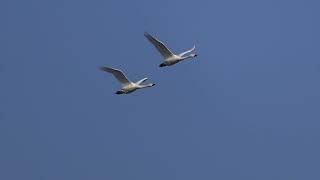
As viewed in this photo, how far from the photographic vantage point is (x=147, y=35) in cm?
13588

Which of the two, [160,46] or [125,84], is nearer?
[160,46]

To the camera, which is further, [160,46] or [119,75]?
[119,75]

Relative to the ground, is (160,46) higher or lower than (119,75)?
higher

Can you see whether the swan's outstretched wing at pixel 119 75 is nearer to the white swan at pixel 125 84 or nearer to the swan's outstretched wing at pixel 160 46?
the white swan at pixel 125 84

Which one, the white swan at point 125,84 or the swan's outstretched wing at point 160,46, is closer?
the swan's outstretched wing at point 160,46

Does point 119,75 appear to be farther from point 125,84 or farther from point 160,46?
point 160,46

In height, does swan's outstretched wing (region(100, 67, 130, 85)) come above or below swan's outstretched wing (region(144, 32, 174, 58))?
below

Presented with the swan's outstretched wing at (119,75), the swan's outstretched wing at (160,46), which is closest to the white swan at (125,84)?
the swan's outstretched wing at (119,75)

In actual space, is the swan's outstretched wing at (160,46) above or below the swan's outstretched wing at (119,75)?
above

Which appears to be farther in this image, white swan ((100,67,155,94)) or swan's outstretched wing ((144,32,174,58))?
white swan ((100,67,155,94))

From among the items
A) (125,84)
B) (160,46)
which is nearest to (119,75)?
(125,84)

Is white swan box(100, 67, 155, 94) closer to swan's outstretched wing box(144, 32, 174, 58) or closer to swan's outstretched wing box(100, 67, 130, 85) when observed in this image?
swan's outstretched wing box(100, 67, 130, 85)

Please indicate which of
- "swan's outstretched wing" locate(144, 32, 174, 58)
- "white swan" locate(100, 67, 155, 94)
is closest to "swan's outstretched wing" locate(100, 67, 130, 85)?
"white swan" locate(100, 67, 155, 94)

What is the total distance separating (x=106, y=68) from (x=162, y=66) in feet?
19.0
